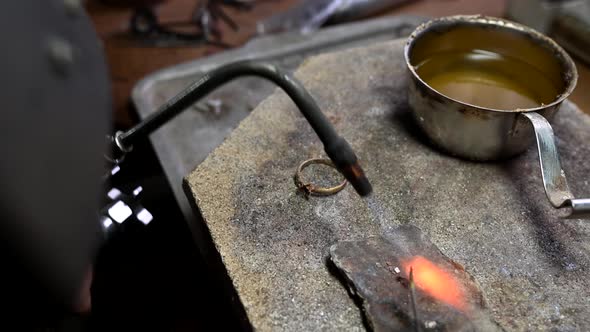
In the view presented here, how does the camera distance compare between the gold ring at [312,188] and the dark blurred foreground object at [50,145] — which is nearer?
the dark blurred foreground object at [50,145]

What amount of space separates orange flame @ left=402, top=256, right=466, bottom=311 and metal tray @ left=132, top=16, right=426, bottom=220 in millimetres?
537

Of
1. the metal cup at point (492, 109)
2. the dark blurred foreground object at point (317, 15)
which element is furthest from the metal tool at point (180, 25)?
the metal cup at point (492, 109)

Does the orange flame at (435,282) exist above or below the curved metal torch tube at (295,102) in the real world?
below

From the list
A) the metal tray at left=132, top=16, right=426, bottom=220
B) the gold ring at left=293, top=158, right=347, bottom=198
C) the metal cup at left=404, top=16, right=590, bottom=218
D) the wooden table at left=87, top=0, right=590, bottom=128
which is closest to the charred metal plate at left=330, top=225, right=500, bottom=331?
the gold ring at left=293, top=158, right=347, bottom=198

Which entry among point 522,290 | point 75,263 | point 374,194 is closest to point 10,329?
point 75,263

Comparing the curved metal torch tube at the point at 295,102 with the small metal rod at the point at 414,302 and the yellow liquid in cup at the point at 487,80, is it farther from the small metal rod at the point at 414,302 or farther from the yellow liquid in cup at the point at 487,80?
the yellow liquid in cup at the point at 487,80

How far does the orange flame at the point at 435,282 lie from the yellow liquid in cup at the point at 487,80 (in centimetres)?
38

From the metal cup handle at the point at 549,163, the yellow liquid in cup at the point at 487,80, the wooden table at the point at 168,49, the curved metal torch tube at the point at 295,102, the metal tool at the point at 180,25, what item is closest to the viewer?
the curved metal torch tube at the point at 295,102

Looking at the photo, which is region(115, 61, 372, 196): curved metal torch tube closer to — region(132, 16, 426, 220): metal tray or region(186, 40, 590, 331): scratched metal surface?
region(186, 40, 590, 331): scratched metal surface

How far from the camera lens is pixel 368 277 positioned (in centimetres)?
81

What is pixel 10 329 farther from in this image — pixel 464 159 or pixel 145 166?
pixel 145 166

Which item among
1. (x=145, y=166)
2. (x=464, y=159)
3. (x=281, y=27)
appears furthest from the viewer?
(x=281, y=27)

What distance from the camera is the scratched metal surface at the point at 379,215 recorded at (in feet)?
2.66

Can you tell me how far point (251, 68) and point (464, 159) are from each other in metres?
0.47
